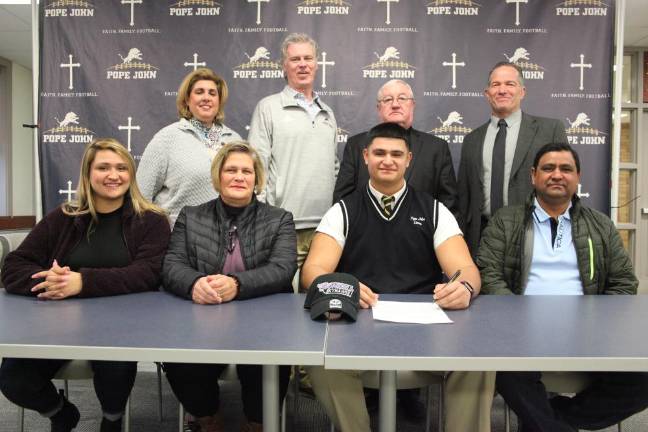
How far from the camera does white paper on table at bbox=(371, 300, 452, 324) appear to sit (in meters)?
1.42

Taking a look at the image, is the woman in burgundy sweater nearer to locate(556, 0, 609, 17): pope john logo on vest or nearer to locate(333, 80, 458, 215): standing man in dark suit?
locate(333, 80, 458, 215): standing man in dark suit

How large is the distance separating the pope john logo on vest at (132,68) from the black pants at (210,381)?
245cm

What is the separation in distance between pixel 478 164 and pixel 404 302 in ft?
4.60

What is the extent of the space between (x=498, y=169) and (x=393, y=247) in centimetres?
103

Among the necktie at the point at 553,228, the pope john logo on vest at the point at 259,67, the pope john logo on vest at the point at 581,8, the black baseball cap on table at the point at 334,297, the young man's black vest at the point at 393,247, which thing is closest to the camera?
the black baseball cap on table at the point at 334,297

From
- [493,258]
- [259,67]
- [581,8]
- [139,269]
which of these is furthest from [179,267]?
[581,8]

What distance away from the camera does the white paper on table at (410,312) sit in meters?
1.42

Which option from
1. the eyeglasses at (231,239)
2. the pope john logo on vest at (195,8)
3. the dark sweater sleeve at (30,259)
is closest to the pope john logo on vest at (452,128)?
the pope john logo on vest at (195,8)

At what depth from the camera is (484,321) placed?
143 centimetres

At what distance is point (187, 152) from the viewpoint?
2.61 m

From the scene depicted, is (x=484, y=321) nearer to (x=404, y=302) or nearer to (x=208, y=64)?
(x=404, y=302)

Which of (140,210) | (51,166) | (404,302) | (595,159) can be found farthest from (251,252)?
(595,159)

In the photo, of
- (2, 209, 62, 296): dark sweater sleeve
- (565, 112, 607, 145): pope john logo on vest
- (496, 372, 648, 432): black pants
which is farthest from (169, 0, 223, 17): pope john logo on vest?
(496, 372, 648, 432): black pants

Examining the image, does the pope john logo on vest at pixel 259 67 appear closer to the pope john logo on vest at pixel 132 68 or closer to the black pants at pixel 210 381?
the pope john logo on vest at pixel 132 68
